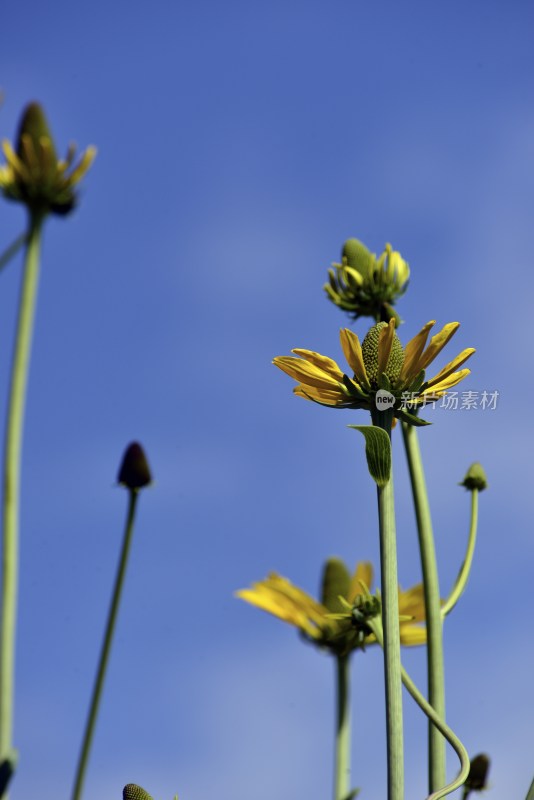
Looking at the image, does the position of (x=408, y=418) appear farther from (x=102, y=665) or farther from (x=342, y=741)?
(x=342, y=741)

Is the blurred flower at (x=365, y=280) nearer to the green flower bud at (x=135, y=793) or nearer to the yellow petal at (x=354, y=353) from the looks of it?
the yellow petal at (x=354, y=353)

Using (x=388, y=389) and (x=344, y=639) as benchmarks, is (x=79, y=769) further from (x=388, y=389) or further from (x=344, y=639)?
(x=344, y=639)

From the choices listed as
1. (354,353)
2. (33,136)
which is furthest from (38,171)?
(354,353)

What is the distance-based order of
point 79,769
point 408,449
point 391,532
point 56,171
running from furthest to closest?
point 408,449 < point 391,532 < point 56,171 < point 79,769

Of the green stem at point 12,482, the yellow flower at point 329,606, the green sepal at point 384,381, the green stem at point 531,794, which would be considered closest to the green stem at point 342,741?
the yellow flower at point 329,606

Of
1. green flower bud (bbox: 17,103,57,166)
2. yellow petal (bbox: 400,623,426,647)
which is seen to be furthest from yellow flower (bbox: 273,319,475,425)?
yellow petal (bbox: 400,623,426,647)

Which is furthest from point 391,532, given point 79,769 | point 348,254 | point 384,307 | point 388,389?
point 348,254

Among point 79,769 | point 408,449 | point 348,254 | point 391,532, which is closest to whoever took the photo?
point 79,769

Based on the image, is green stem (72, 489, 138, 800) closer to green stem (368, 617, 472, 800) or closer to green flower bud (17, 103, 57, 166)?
green stem (368, 617, 472, 800)
